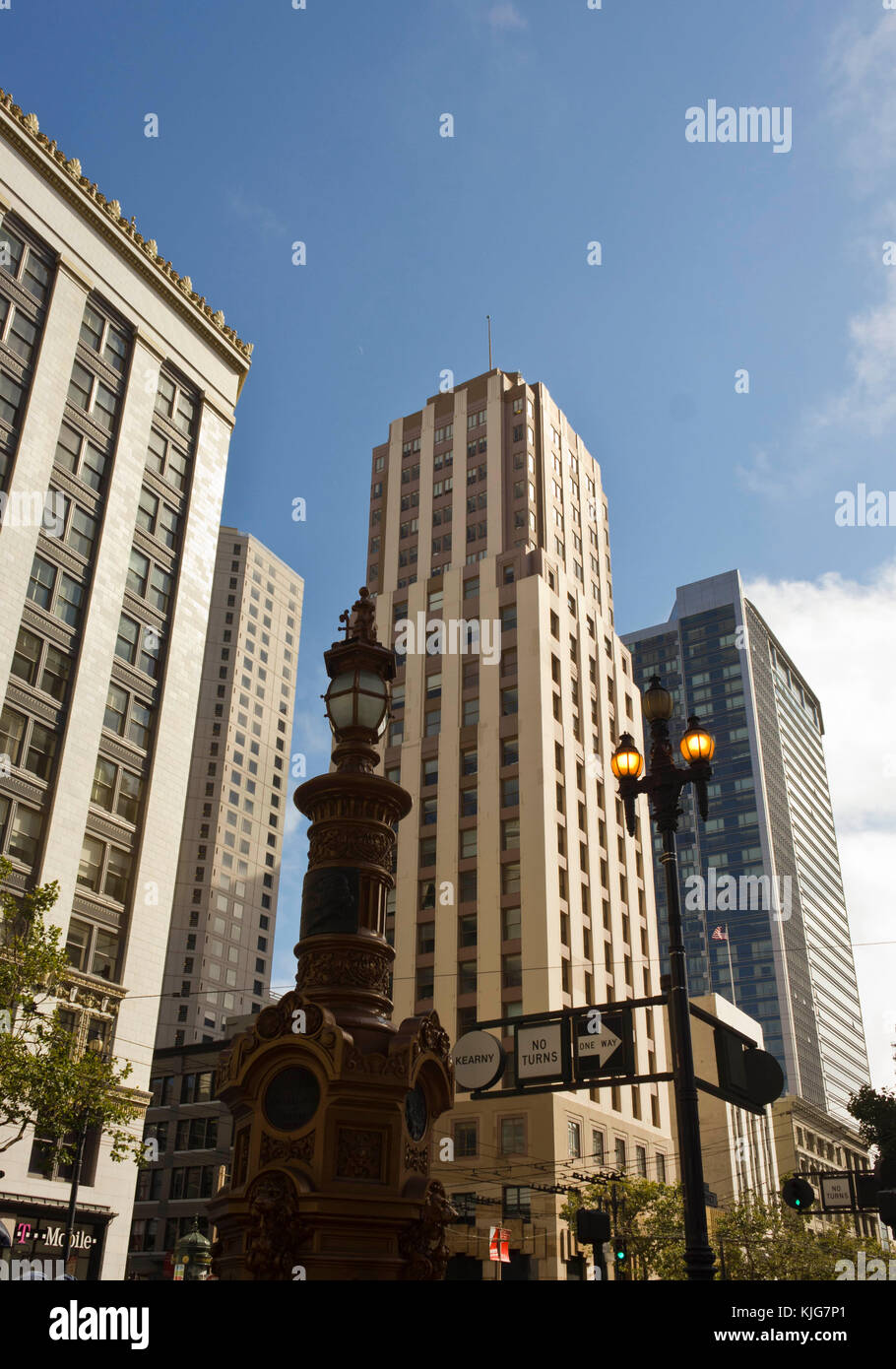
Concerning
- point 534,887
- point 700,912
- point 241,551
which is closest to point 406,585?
point 534,887

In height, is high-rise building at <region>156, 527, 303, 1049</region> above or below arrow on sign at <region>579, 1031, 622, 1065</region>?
above

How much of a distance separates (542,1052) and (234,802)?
11508 centimetres

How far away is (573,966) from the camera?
67.1 m

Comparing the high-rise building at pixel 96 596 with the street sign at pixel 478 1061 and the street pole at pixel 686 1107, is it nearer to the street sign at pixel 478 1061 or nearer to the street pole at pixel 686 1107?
the street sign at pixel 478 1061

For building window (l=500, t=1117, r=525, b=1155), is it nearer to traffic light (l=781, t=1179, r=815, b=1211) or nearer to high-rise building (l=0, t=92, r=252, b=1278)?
high-rise building (l=0, t=92, r=252, b=1278)

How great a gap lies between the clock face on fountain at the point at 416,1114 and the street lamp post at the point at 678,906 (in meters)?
2.68

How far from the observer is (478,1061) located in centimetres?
1294

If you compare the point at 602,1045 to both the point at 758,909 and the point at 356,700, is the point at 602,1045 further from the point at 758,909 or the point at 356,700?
the point at 758,909

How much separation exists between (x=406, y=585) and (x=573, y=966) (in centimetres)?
3643

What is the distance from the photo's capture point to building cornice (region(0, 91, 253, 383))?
A: 52312 mm

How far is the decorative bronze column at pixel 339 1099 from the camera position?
754cm

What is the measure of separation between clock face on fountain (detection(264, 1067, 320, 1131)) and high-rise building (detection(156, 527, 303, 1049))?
101 meters

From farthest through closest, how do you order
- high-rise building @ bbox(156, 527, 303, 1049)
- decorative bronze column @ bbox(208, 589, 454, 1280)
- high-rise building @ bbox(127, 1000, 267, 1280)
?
1. high-rise building @ bbox(156, 527, 303, 1049)
2. high-rise building @ bbox(127, 1000, 267, 1280)
3. decorative bronze column @ bbox(208, 589, 454, 1280)

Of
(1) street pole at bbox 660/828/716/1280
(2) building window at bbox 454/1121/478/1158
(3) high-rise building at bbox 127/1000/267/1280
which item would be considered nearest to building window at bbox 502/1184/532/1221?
(2) building window at bbox 454/1121/478/1158
